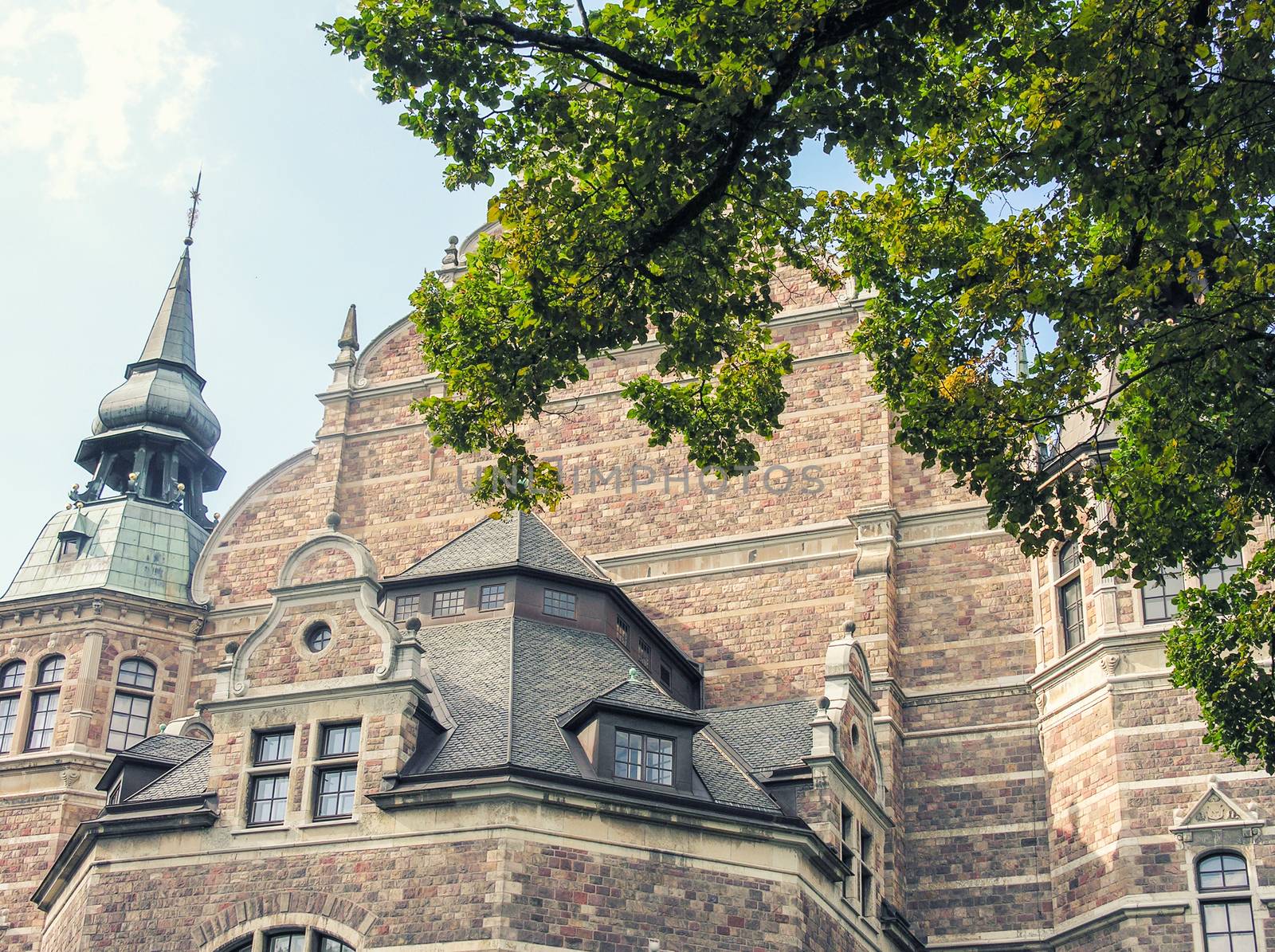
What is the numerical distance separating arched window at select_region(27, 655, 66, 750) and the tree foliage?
15.0m

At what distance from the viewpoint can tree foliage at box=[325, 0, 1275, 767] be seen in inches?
542

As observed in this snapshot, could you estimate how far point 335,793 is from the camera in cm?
2233

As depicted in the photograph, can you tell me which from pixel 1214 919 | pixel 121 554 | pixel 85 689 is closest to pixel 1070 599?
pixel 1214 919

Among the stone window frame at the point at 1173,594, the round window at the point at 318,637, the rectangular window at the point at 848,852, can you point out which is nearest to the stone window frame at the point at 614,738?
the rectangular window at the point at 848,852

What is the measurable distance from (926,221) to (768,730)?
395 inches

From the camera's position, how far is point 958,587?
94.4ft

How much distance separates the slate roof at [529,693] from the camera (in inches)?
873

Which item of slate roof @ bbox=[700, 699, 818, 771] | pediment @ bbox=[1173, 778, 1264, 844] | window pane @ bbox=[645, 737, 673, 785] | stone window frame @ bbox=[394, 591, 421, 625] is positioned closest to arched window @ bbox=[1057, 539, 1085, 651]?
pediment @ bbox=[1173, 778, 1264, 844]

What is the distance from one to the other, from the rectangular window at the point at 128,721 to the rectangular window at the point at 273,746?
805 centimetres

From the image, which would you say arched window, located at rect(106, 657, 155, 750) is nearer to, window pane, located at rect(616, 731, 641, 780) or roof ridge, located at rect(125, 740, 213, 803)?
roof ridge, located at rect(125, 740, 213, 803)

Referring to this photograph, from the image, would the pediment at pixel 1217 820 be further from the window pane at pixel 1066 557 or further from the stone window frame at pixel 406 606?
the stone window frame at pixel 406 606

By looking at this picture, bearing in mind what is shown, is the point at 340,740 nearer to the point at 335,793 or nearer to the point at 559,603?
the point at 335,793

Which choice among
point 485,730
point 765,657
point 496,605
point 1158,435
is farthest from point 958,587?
point 1158,435

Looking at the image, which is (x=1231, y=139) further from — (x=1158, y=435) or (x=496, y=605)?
(x=496, y=605)
